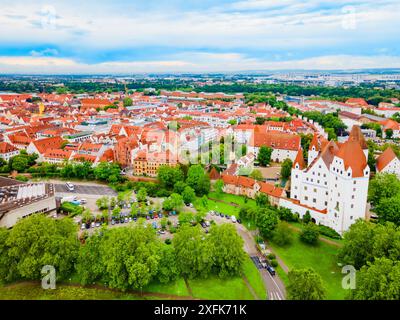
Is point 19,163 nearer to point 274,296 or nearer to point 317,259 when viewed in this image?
point 274,296

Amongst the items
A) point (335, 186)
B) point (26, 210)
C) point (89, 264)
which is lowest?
point (89, 264)

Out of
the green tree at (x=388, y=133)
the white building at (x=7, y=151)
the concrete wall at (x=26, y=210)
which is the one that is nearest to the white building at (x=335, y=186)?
the concrete wall at (x=26, y=210)

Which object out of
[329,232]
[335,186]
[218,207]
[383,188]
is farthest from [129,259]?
[383,188]

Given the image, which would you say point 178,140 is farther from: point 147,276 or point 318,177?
point 147,276

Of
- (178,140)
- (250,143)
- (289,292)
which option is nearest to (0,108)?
(178,140)

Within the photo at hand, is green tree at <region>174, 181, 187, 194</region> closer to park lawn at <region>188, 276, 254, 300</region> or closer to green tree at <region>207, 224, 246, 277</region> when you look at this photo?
green tree at <region>207, 224, 246, 277</region>

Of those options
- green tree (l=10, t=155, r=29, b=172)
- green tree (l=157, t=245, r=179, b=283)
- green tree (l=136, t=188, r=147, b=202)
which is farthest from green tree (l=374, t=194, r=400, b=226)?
green tree (l=10, t=155, r=29, b=172)
